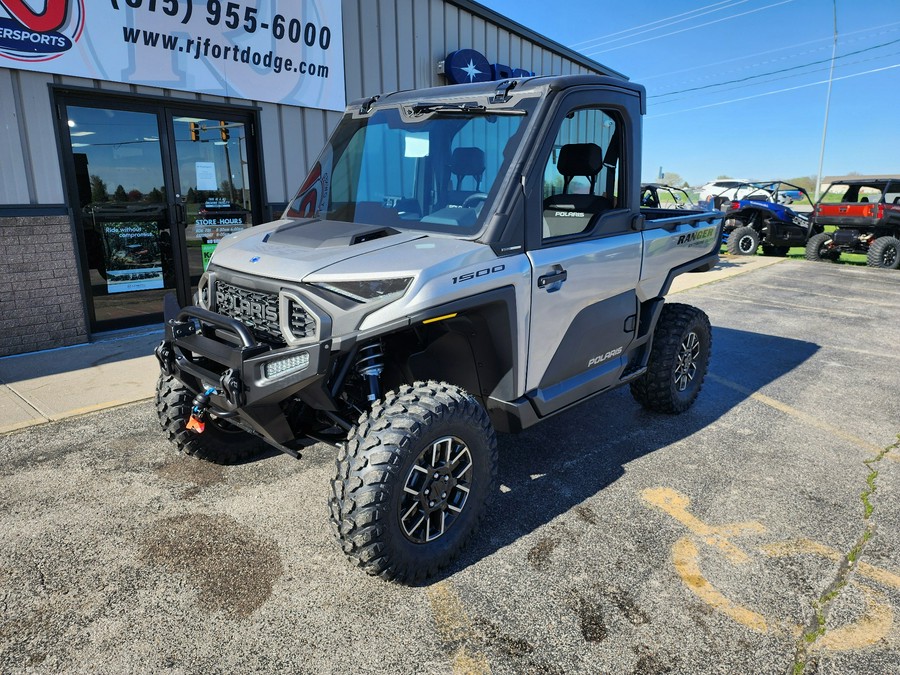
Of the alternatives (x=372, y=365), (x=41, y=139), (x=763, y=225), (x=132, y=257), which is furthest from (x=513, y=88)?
(x=763, y=225)

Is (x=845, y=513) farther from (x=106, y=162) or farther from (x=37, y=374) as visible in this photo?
(x=106, y=162)

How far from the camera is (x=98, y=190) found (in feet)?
22.8

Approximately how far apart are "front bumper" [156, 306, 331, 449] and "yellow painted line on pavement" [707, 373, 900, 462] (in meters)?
3.93

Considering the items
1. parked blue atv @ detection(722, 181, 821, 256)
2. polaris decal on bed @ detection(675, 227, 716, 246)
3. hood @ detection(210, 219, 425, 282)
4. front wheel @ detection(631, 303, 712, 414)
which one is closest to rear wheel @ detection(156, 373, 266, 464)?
hood @ detection(210, 219, 425, 282)

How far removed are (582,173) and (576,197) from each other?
0.47ft

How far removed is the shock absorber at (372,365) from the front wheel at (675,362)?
2436 millimetres

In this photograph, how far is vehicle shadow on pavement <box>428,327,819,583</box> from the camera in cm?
331

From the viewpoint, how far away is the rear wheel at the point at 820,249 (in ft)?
51.5

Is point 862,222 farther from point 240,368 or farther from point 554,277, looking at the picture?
point 240,368

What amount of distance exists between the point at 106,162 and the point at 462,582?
6.49m

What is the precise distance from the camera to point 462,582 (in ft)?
9.25

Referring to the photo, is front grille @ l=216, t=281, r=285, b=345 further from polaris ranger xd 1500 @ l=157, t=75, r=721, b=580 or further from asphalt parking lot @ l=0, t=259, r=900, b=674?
asphalt parking lot @ l=0, t=259, r=900, b=674

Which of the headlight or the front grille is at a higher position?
the headlight

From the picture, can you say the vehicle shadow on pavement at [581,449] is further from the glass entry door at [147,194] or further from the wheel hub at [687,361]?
the glass entry door at [147,194]
